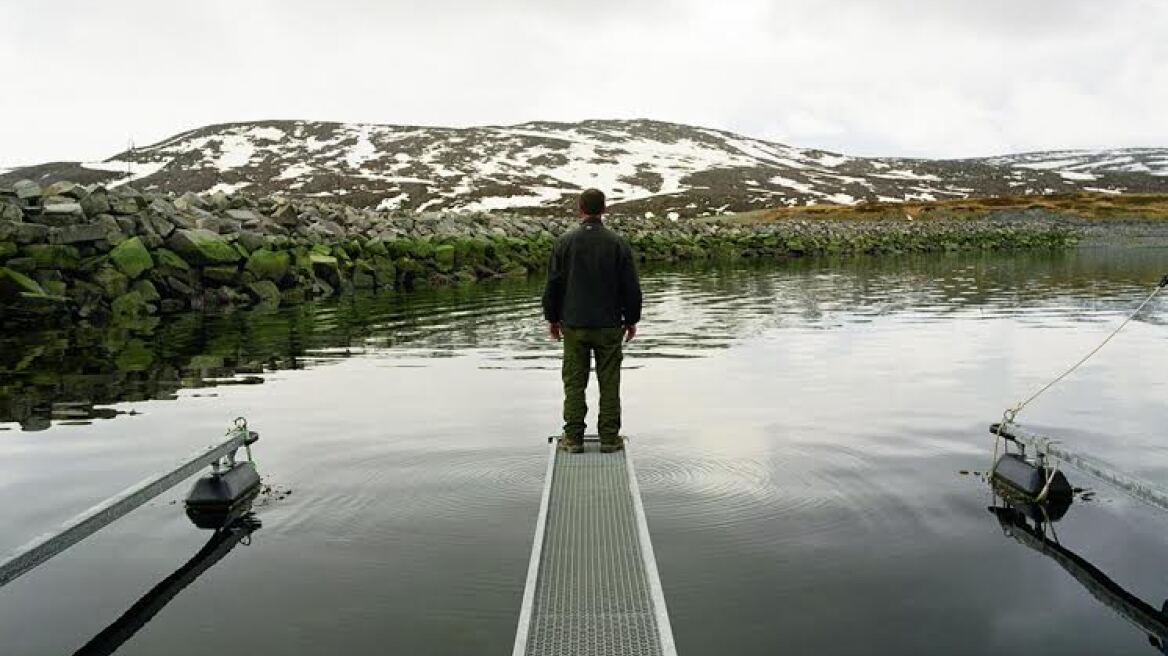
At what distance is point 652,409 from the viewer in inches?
465

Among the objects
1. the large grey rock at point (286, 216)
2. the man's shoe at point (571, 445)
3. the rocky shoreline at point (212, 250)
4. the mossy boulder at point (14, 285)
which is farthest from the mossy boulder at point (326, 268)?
the man's shoe at point (571, 445)

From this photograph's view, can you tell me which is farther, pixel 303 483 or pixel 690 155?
pixel 690 155

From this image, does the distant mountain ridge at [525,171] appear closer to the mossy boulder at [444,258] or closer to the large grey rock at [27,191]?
the mossy boulder at [444,258]

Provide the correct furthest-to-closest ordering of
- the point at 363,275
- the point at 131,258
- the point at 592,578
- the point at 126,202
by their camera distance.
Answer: the point at 363,275 → the point at 126,202 → the point at 131,258 → the point at 592,578

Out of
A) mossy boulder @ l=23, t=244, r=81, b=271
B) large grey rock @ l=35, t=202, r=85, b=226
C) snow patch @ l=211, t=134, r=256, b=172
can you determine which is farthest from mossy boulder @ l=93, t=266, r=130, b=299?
snow patch @ l=211, t=134, r=256, b=172

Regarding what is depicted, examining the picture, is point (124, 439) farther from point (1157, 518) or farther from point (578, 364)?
point (1157, 518)

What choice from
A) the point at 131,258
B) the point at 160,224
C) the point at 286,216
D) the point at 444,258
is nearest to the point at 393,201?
the point at 444,258

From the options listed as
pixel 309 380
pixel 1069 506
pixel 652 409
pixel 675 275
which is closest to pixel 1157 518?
pixel 1069 506

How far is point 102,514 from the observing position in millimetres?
6090

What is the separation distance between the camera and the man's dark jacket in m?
9.27

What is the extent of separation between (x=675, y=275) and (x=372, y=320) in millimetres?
22192

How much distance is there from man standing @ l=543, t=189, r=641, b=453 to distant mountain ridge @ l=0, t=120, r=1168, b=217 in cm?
8263

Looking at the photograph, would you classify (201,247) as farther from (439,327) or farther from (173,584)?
(173,584)

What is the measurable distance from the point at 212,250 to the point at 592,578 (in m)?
26.2
